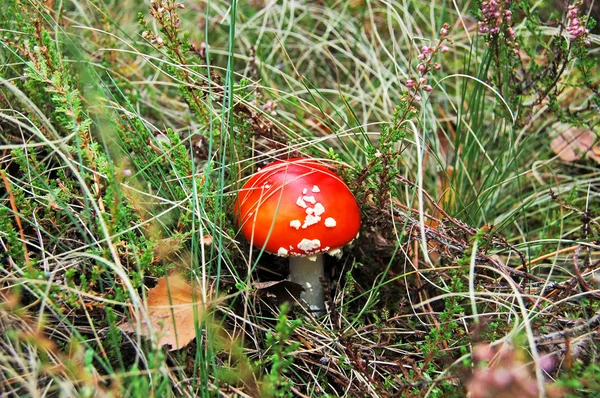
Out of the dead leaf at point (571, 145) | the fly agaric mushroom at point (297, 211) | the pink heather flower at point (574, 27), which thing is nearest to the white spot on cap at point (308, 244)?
the fly agaric mushroom at point (297, 211)

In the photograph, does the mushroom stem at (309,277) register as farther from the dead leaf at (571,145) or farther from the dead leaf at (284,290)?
the dead leaf at (571,145)

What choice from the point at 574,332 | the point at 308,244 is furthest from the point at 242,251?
the point at 574,332

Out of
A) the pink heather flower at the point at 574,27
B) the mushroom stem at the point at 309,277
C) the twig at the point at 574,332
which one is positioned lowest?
the mushroom stem at the point at 309,277

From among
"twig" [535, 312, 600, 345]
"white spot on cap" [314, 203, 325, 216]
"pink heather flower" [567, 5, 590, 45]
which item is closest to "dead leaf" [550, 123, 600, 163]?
"pink heather flower" [567, 5, 590, 45]

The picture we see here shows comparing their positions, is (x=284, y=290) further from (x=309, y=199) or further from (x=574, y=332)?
(x=574, y=332)

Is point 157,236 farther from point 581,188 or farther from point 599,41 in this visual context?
point 599,41

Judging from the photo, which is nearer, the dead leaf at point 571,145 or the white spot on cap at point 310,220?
the white spot on cap at point 310,220

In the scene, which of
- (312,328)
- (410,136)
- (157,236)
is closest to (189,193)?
(157,236)
